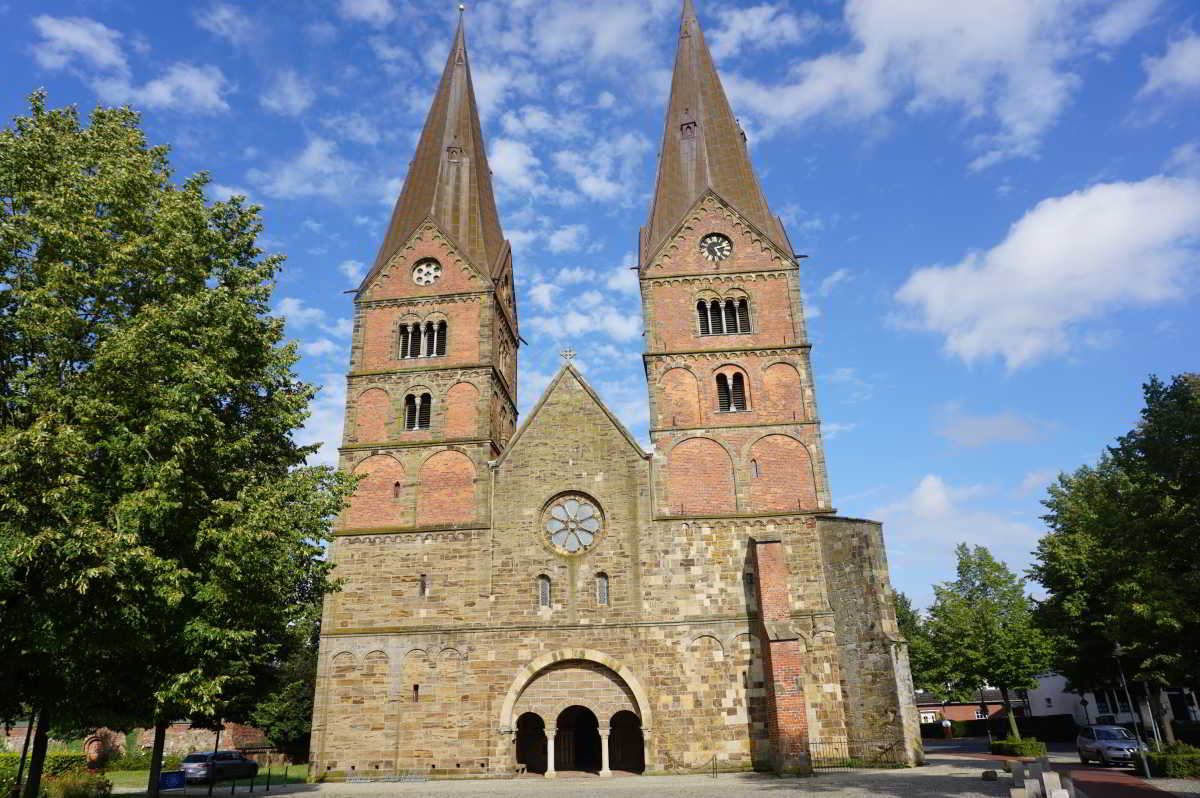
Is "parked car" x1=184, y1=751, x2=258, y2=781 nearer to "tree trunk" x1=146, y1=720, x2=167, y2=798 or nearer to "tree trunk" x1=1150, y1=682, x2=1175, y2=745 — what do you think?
"tree trunk" x1=146, y1=720, x2=167, y2=798

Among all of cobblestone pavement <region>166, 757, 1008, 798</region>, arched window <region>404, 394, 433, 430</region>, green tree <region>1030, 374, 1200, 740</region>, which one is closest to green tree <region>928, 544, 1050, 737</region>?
green tree <region>1030, 374, 1200, 740</region>

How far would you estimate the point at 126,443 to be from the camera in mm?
13344

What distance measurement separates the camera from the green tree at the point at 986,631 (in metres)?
34.7

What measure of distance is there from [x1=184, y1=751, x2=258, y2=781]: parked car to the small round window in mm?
19820

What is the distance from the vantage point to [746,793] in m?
18.8

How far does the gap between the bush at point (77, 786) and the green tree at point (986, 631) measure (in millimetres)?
31671

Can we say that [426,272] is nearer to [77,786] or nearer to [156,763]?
[156,763]

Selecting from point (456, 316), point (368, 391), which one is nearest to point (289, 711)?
point (368, 391)

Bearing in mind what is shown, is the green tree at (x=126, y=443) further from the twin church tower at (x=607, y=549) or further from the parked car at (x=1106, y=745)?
the parked car at (x=1106, y=745)

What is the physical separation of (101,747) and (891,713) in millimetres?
39862

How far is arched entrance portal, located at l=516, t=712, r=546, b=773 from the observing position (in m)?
27.2

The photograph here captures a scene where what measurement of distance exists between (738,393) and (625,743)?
1278 cm

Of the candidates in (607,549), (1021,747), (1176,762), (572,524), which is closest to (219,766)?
(572,524)

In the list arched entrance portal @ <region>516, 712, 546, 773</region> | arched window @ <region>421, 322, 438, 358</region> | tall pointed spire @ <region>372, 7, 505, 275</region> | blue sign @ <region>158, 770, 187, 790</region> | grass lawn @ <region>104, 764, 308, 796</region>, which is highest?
tall pointed spire @ <region>372, 7, 505, 275</region>
